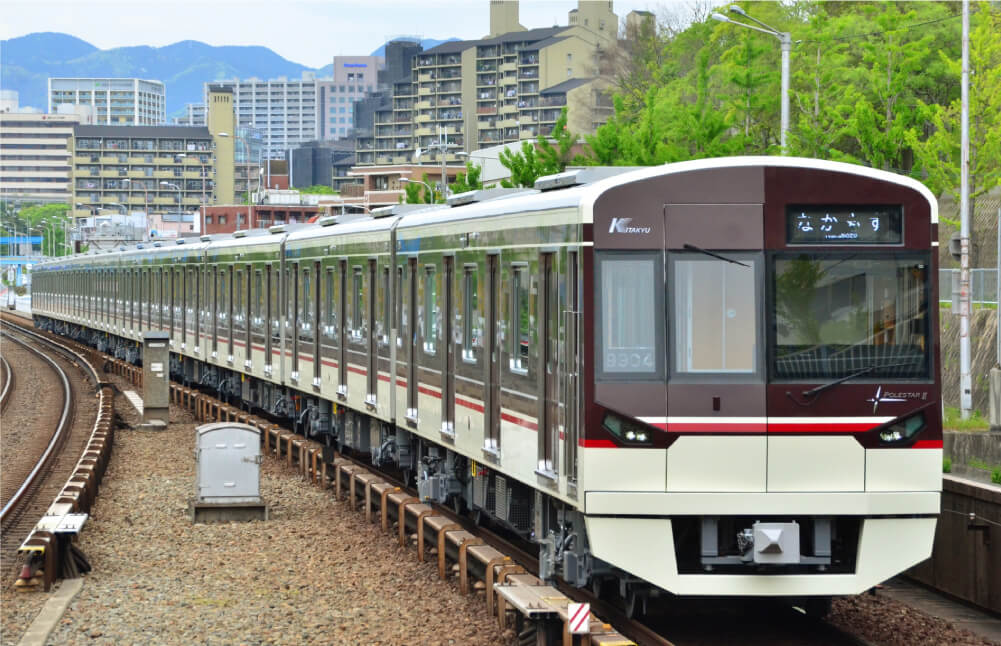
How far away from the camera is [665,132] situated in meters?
39.1

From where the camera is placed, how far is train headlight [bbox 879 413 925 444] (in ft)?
32.4

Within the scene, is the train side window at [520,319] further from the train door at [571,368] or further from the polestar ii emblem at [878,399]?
the polestar ii emblem at [878,399]

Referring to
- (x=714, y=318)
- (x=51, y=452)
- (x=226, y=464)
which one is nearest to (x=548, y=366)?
(x=714, y=318)

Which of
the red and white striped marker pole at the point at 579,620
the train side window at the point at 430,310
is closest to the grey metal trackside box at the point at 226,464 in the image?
the train side window at the point at 430,310

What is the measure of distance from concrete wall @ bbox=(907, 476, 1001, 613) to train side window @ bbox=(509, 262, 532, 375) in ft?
12.2

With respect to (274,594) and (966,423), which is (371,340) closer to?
(274,594)

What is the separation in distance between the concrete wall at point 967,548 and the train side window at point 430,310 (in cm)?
490

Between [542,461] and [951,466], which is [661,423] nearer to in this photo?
[542,461]

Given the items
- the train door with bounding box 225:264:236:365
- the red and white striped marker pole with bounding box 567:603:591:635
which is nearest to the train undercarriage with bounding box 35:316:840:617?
the red and white striped marker pole with bounding box 567:603:591:635

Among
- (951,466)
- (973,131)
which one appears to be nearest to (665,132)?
(973,131)

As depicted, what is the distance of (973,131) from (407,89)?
131423 millimetres

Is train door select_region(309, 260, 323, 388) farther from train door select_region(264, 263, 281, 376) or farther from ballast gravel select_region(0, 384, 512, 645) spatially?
ballast gravel select_region(0, 384, 512, 645)

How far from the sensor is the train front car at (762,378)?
9.80 metres

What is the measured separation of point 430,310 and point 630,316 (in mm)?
5464
